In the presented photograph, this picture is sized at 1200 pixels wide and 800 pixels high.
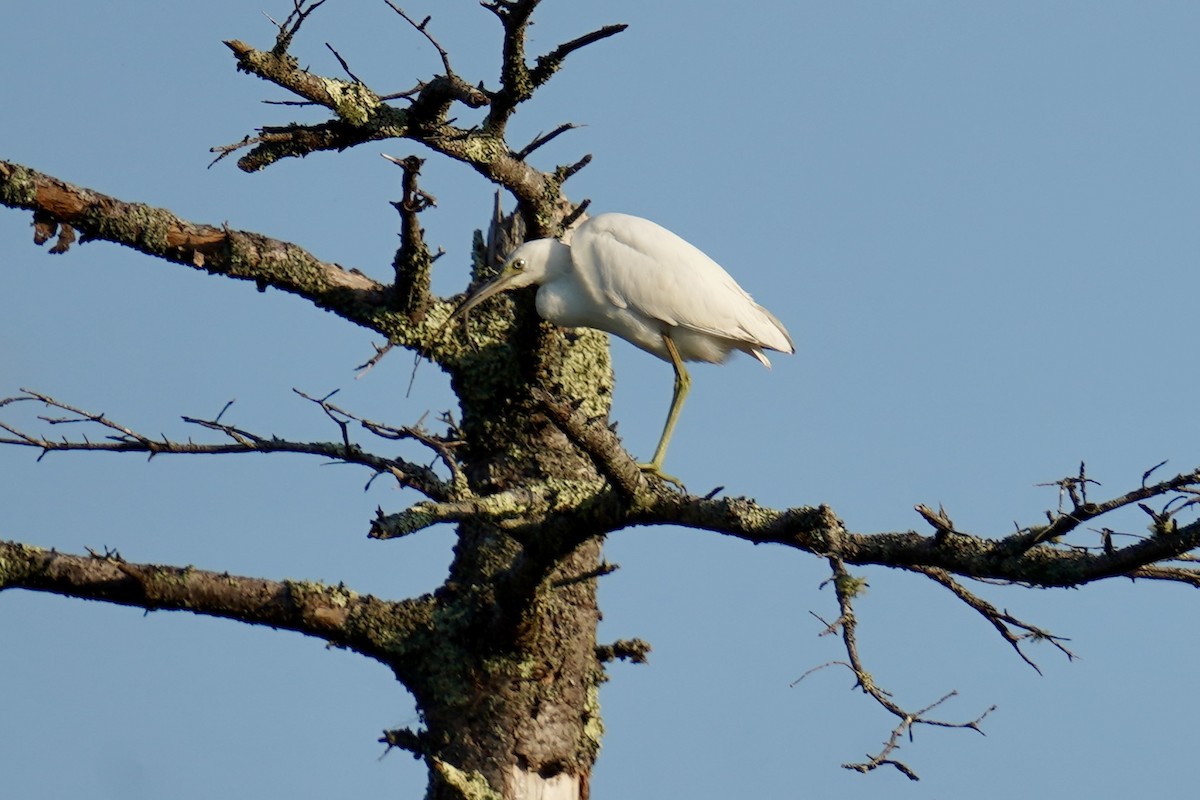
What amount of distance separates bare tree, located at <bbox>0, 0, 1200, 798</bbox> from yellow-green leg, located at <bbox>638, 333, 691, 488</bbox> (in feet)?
0.98

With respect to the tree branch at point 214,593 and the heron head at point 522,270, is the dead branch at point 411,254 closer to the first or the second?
the heron head at point 522,270

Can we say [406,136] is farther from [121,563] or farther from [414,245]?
[121,563]

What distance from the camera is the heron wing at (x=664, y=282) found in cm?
653

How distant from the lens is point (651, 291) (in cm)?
657

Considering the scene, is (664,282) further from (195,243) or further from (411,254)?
(195,243)

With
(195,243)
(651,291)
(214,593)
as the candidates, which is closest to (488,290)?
(651,291)

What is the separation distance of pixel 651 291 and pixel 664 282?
9cm

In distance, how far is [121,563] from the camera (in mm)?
5082

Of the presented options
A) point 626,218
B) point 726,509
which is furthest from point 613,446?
point 626,218

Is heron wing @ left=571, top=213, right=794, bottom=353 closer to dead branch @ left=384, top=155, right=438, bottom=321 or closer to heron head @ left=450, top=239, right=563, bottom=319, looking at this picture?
heron head @ left=450, top=239, right=563, bottom=319

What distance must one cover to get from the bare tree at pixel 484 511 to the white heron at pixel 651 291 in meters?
0.18

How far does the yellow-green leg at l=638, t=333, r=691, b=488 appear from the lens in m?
5.89

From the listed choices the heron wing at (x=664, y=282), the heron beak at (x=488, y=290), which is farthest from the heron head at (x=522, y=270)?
the heron wing at (x=664, y=282)

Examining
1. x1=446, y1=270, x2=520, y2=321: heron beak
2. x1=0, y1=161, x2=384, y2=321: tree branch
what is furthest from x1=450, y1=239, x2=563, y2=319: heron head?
x1=0, y1=161, x2=384, y2=321: tree branch
